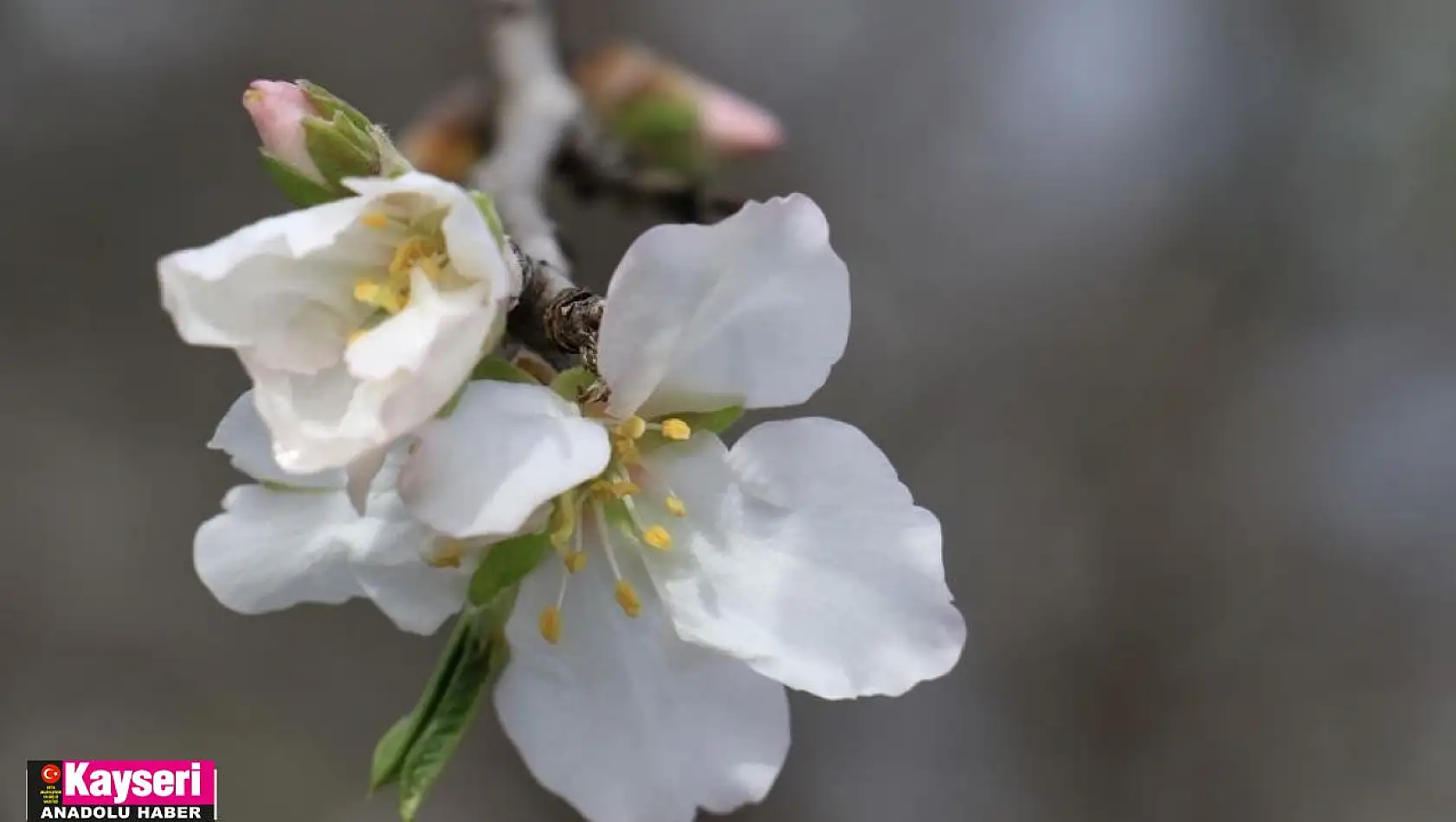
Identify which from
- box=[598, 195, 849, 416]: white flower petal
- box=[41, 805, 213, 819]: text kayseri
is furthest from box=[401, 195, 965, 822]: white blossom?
box=[41, 805, 213, 819]: text kayseri

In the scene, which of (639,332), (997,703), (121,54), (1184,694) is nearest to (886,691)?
(639,332)

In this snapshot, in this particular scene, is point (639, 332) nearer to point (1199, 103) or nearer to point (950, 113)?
point (950, 113)

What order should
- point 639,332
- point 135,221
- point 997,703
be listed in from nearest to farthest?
point 639,332, point 135,221, point 997,703

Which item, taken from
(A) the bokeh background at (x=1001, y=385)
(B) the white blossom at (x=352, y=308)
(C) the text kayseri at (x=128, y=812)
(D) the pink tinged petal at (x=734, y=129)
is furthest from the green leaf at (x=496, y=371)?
(A) the bokeh background at (x=1001, y=385)

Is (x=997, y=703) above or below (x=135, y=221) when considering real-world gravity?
below

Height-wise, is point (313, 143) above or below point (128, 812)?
above

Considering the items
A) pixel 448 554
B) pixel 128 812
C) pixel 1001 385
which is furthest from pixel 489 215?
pixel 1001 385

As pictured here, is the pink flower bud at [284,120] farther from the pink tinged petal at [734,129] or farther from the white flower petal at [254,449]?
the pink tinged petal at [734,129]

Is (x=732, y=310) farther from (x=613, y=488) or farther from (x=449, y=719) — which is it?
(x=449, y=719)
